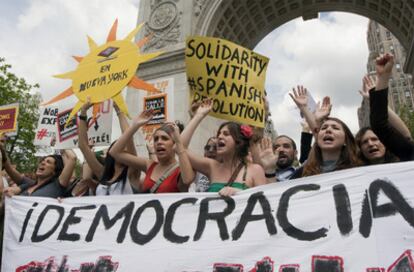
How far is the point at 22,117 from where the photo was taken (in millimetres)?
27312

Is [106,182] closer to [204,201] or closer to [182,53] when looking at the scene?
[204,201]

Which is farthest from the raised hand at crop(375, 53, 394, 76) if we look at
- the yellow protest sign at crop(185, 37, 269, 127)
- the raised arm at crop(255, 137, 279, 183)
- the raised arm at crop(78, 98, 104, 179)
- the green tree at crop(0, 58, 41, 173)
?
the green tree at crop(0, 58, 41, 173)

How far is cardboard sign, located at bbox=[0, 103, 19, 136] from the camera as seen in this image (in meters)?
6.92

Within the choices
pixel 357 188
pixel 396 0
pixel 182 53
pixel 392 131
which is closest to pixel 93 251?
pixel 357 188

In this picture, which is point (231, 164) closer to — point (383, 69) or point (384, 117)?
point (384, 117)

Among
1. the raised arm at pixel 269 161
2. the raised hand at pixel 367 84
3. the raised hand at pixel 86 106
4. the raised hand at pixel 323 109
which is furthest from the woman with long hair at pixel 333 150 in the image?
the raised hand at pixel 86 106

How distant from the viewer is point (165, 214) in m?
3.43

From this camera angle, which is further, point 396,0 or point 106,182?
point 396,0

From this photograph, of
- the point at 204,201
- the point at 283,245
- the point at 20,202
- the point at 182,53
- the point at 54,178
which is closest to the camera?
the point at 283,245

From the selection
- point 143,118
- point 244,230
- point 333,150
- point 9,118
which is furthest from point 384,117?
point 9,118

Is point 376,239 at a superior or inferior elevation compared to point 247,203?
inferior

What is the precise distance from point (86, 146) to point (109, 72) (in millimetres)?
1121

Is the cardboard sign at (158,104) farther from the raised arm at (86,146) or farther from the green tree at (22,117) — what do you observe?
the green tree at (22,117)

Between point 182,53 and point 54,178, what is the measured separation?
11.3 m
